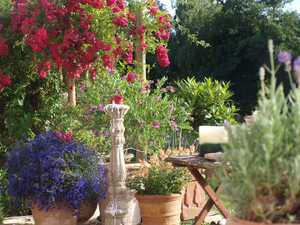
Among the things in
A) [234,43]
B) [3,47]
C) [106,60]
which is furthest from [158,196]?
[234,43]

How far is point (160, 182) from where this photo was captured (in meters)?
4.60

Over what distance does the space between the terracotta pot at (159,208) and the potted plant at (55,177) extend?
0.36 metres

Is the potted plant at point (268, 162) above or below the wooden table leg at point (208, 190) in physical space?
above

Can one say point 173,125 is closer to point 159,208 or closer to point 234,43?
point 159,208

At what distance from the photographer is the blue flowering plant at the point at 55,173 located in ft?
14.3

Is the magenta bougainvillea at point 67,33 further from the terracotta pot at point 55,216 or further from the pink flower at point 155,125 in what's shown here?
the terracotta pot at point 55,216

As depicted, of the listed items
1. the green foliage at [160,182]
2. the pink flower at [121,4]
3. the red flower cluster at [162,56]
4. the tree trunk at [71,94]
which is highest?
the pink flower at [121,4]

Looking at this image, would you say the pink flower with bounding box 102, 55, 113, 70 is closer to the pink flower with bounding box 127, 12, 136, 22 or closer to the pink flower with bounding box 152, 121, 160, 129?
the pink flower with bounding box 127, 12, 136, 22

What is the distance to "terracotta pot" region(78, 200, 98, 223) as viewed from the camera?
5.09 m

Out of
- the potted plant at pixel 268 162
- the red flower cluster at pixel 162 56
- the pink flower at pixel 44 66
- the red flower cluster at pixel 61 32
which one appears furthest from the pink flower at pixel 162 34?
the potted plant at pixel 268 162

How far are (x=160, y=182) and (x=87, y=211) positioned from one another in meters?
0.92

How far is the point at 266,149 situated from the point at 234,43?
17595 mm

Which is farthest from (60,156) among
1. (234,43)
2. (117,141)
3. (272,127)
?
(234,43)

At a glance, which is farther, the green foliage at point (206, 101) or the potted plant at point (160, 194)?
the green foliage at point (206, 101)
